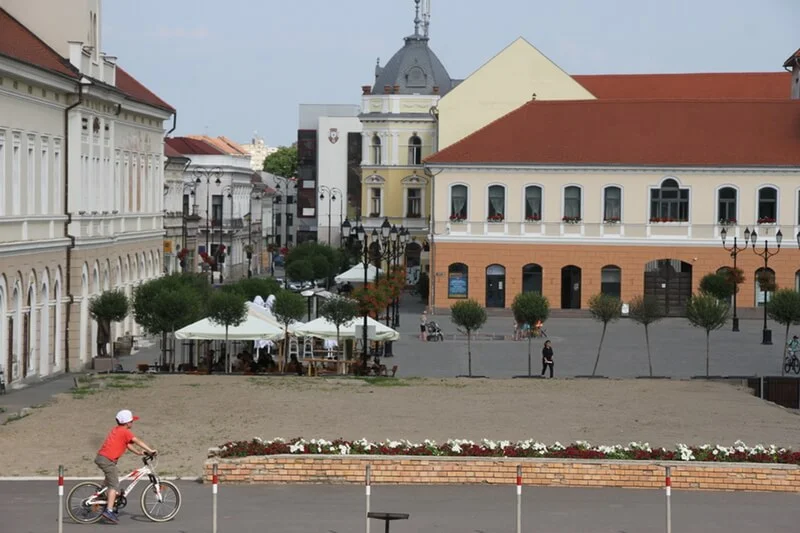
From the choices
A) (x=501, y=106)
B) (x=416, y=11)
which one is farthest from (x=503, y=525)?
(x=416, y=11)

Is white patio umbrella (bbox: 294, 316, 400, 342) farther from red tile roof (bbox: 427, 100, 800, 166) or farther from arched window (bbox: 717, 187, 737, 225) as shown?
arched window (bbox: 717, 187, 737, 225)

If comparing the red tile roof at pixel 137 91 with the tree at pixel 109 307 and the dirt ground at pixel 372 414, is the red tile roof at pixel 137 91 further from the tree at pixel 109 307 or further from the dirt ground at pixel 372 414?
the dirt ground at pixel 372 414

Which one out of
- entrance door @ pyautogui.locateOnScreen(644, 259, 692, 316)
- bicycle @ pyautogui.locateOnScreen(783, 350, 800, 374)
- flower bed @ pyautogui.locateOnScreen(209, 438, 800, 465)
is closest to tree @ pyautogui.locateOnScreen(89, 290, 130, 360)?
bicycle @ pyautogui.locateOnScreen(783, 350, 800, 374)

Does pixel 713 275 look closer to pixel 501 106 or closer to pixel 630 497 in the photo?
pixel 501 106

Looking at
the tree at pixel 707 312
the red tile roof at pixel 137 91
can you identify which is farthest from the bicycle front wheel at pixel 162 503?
the red tile roof at pixel 137 91

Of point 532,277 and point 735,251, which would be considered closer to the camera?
point 735,251

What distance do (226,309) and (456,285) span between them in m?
36.6

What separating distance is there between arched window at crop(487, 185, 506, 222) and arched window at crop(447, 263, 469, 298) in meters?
2.58

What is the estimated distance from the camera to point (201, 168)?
11931cm

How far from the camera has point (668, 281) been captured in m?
75.9

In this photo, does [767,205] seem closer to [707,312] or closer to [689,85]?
[689,85]

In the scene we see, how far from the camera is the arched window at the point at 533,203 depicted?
250 ft

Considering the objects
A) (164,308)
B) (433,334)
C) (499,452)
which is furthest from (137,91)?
(499,452)

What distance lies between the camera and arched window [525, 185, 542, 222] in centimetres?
7612
